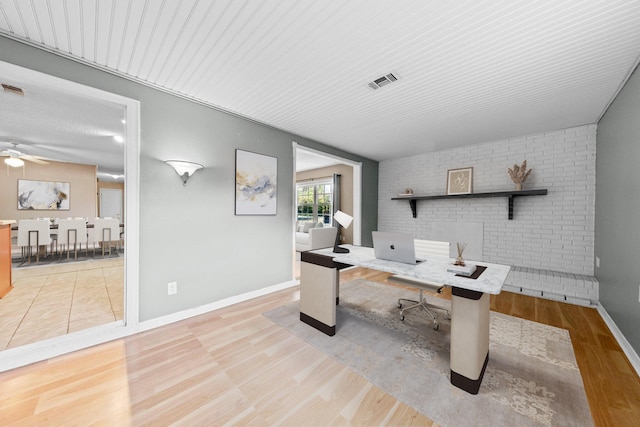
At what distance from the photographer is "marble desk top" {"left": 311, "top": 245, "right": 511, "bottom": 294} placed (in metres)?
1.44

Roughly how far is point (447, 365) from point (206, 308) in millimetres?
2515

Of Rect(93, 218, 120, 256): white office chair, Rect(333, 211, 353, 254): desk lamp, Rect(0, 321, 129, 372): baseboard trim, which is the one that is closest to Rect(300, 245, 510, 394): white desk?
Rect(333, 211, 353, 254): desk lamp

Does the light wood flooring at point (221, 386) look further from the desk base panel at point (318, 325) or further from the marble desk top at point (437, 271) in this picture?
the marble desk top at point (437, 271)

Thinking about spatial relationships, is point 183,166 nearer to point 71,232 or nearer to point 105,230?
point 105,230

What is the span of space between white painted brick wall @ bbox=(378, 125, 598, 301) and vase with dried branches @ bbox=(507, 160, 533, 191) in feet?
0.52

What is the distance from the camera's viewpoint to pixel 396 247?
1.95 metres

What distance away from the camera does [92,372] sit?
5.57 ft

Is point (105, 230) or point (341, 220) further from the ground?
point (341, 220)

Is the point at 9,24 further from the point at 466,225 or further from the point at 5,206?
the point at 5,206

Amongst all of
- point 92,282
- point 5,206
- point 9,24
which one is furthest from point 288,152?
point 5,206

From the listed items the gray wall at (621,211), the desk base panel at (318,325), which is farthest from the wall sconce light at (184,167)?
the gray wall at (621,211)

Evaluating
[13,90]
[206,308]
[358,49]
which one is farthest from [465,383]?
[13,90]

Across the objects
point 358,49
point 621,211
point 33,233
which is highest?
point 358,49

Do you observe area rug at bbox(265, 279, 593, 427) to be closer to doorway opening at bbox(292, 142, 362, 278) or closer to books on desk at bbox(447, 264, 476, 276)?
books on desk at bbox(447, 264, 476, 276)
